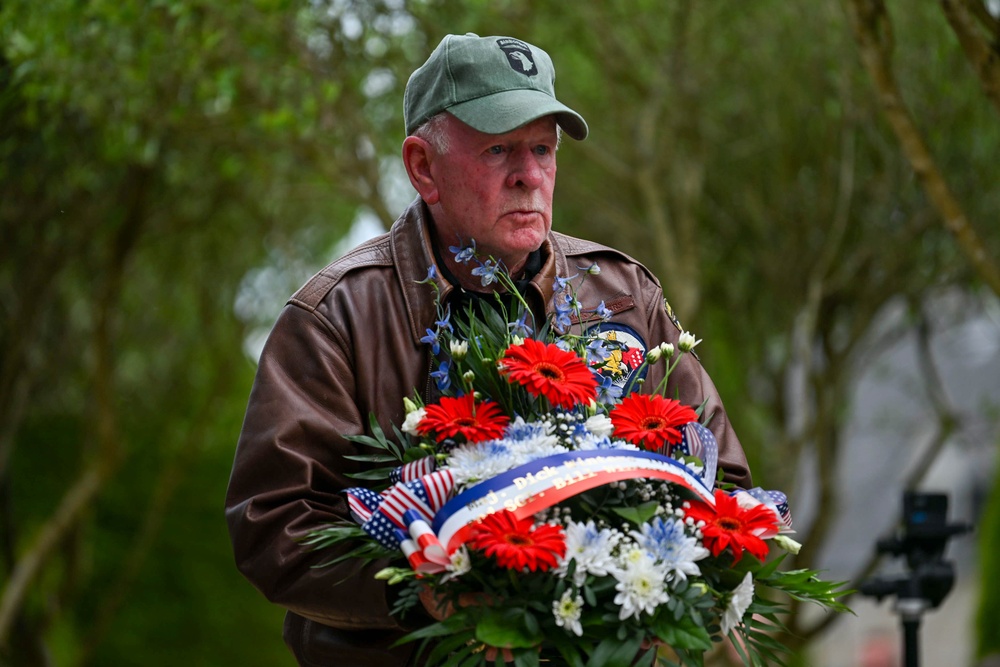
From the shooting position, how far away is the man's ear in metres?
2.77

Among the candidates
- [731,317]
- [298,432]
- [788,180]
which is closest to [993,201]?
[788,180]

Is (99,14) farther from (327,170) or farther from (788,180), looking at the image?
(788,180)

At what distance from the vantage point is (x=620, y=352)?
2.71m

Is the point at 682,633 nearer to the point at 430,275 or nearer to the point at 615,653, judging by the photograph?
the point at 615,653

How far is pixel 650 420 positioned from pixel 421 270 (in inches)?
27.5

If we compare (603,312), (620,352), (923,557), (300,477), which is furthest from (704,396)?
(923,557)

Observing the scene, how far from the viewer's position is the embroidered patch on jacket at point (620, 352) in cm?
264

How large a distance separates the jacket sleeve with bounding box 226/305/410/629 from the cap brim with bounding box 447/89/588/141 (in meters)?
0.56

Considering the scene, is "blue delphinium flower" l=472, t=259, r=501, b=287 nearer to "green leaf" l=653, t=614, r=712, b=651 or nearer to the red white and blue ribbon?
the red white and blue ribbon

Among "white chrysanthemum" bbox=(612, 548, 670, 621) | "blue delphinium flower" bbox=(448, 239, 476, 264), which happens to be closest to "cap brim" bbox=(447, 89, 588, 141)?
"blue delphinium flower" bbox=(448, 239, 476, 264)

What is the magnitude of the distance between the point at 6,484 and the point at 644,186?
5.84m

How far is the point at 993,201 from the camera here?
906 centimetres

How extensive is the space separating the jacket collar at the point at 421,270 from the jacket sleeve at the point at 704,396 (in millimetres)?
302

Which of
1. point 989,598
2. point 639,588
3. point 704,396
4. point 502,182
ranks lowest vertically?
point 989,598
